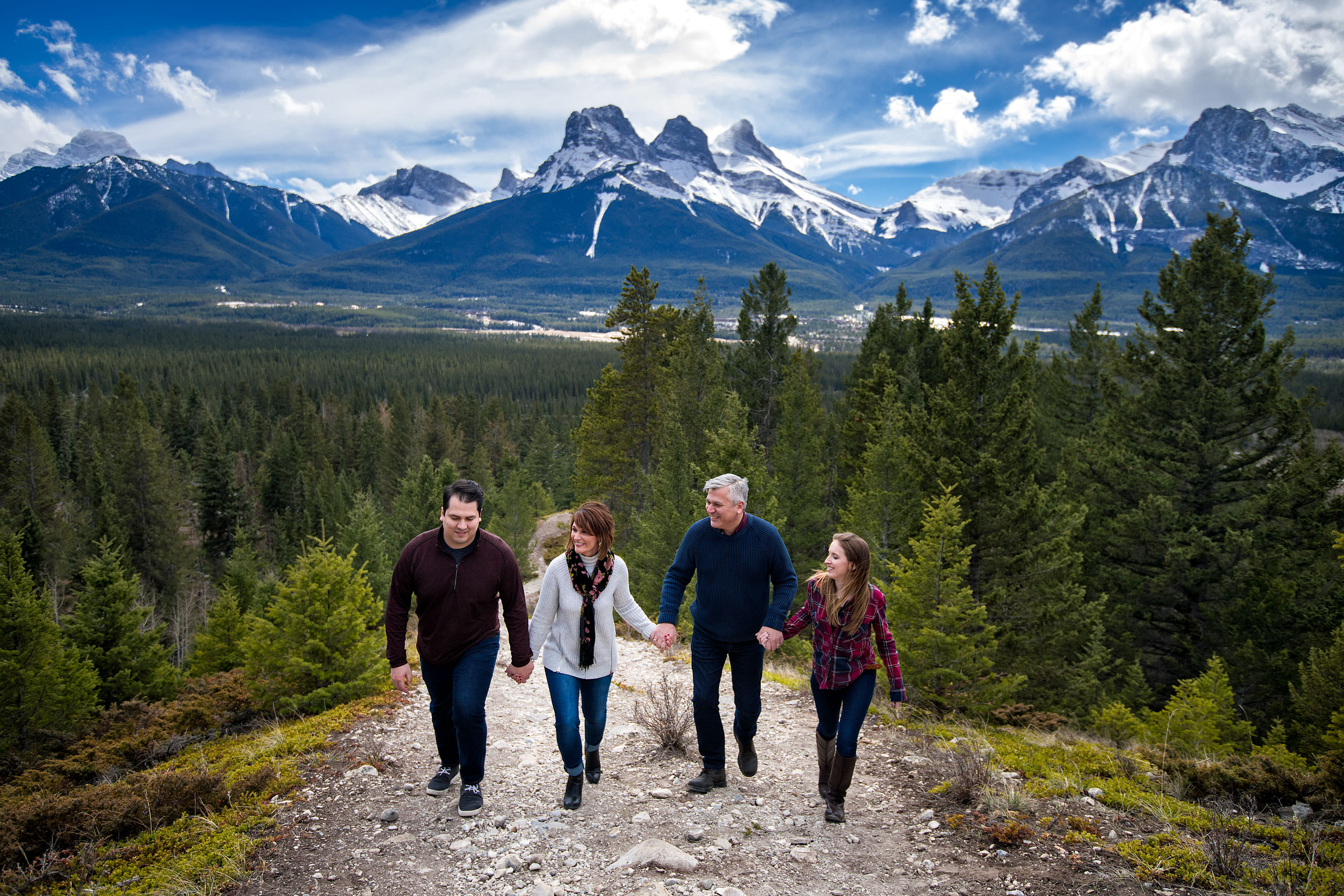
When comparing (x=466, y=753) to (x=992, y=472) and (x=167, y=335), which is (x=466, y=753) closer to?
(x=992, y=472)

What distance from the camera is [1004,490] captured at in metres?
13.1

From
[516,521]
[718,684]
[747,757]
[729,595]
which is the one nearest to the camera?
[729,595]

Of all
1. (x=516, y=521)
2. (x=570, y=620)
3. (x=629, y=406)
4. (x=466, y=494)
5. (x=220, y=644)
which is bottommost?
(x=516, y=521)

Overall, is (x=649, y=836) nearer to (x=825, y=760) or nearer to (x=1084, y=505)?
(x=825, y=760)

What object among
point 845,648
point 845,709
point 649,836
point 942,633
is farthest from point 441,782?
point 942,633

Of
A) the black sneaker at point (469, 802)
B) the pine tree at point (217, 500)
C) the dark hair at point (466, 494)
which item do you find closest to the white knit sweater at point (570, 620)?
the dark hair at point (466, 494)

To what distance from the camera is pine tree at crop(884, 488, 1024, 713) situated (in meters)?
8.59

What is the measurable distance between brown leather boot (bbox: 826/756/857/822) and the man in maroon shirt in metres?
2.54

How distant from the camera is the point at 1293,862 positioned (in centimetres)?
401

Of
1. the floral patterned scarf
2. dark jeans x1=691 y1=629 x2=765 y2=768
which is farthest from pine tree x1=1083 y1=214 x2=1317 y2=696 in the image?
the floral patterned scarf

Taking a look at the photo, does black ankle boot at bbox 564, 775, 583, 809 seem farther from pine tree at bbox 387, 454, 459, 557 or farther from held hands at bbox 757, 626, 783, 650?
pine tree at bbox 387, 454, 459, 557

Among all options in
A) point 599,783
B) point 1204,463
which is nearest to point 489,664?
point 599,783

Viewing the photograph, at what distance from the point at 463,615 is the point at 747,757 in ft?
9.19

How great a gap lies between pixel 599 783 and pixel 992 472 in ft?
33.5
